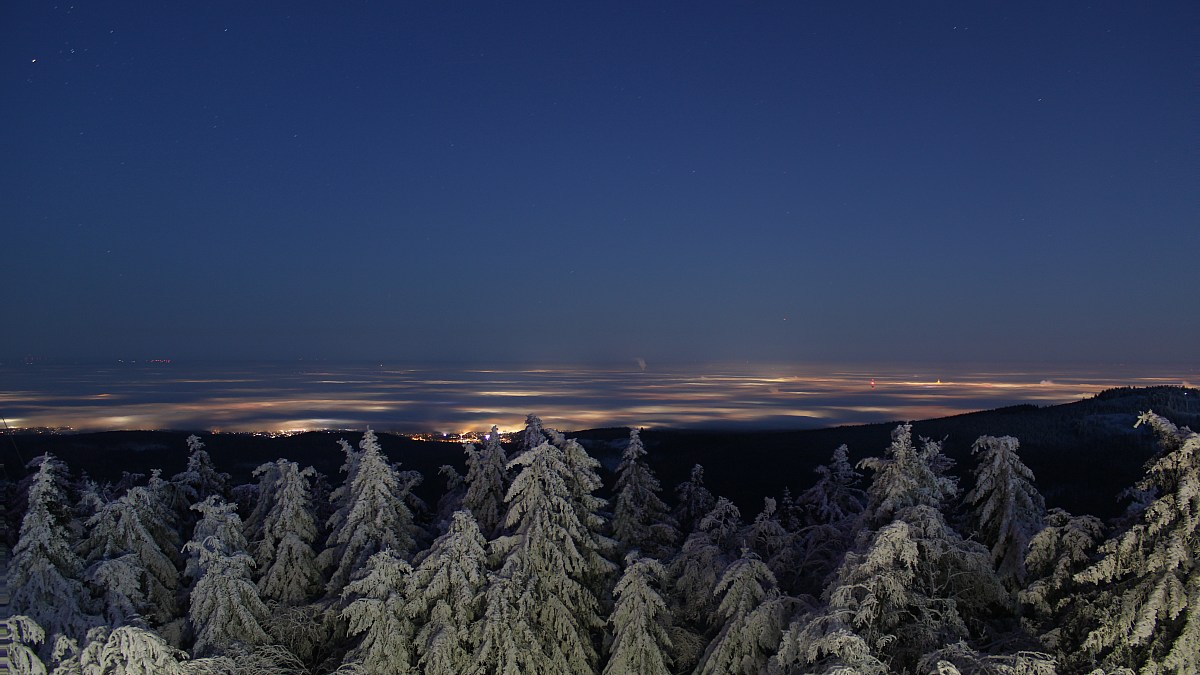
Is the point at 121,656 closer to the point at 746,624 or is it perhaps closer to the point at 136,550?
the point at 136,550

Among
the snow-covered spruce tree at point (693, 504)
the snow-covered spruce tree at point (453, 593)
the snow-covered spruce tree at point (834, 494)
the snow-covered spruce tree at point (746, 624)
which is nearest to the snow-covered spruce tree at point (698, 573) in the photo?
the snow-covered spruce tree at point (746, 624)

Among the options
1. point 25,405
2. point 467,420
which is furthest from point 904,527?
point 25,405

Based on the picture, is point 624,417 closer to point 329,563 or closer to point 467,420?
point 467,420

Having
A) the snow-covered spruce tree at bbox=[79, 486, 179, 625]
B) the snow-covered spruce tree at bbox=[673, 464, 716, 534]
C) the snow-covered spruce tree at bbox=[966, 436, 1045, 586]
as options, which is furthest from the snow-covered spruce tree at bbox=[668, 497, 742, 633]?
the snow-covered spruce tree at bbox=[79, 486, 179, 625]

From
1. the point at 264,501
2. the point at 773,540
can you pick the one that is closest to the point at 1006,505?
the point at 773,540

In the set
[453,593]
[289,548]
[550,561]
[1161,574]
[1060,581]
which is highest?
[1161,574]

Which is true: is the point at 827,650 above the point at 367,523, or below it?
above

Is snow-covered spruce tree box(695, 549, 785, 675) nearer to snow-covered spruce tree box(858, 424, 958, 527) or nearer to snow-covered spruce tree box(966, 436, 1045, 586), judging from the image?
snow-covered spruce tree box(858, 424, 958, 527)
